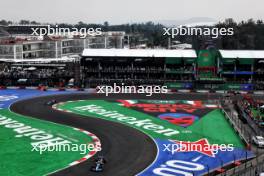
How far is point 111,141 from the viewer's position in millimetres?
42719

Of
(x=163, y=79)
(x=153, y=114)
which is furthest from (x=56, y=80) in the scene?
(x=153, y=114)

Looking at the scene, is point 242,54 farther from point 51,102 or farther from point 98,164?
point 98,164

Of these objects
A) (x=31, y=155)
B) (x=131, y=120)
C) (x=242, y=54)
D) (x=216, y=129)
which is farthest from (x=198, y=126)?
(x=242, y=54)

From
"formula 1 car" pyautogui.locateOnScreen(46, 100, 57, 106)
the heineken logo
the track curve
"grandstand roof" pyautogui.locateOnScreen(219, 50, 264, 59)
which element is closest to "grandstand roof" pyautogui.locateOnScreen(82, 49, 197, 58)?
"grandstand roof" pyautogui.locateOnScreen(219, 50, 264, 59)

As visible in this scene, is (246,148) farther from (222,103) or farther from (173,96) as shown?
(173,96)

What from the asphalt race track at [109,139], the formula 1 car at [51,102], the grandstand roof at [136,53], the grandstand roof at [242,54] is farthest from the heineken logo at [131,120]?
the grandstand roof at [242,54]

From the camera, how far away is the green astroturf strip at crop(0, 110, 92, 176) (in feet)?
113

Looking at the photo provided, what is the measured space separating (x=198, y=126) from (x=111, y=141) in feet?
39.3

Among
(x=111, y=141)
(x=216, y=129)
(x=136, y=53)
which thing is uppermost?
(x=136, y=53)

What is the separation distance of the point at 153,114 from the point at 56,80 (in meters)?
31.1

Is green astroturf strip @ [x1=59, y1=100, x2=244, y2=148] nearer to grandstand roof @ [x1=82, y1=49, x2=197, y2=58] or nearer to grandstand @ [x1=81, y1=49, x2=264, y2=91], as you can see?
grandstand @ [x1=81, y1=49, x2=264, y2=91]

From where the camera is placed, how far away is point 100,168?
34.4 metres

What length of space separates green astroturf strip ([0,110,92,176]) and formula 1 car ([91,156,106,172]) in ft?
8.25

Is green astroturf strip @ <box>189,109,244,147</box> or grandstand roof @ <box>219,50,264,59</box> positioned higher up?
grandstand roof @ <box>219,50,264,59</box>
